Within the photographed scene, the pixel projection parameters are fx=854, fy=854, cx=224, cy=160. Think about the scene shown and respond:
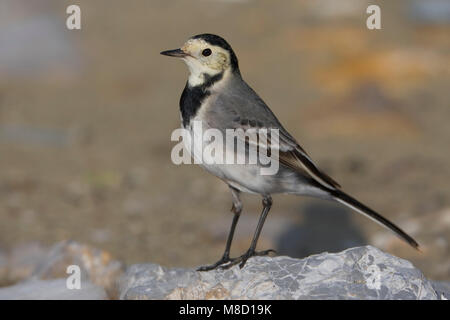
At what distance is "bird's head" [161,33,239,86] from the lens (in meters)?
5.46

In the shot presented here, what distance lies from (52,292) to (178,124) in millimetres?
6596

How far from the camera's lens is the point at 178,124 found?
41.3 ft

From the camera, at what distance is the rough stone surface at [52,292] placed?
19.9 feet

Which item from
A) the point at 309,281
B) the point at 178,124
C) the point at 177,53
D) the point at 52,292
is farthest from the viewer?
the point at 178,124

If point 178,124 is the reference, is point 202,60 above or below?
above

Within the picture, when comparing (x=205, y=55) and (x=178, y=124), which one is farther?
(x=178, y=124)

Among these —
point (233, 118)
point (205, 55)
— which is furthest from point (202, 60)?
point (233, 118)

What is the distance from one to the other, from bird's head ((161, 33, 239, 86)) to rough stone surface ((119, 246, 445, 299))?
49.8 inches

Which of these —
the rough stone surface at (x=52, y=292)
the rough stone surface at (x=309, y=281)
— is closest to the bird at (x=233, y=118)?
the rough stone surface at (x=309, y=281)

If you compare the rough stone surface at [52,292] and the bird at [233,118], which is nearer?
the bird at [233,118]

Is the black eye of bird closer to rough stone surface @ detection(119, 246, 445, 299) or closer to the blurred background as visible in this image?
rough stone surface @ detection(119, 246, 445, 299)

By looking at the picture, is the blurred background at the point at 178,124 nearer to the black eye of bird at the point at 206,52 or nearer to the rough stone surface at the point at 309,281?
the rough stone surface at the point at 309,281

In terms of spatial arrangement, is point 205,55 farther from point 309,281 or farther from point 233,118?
point 309,281

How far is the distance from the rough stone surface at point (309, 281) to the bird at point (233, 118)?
0.16 m
